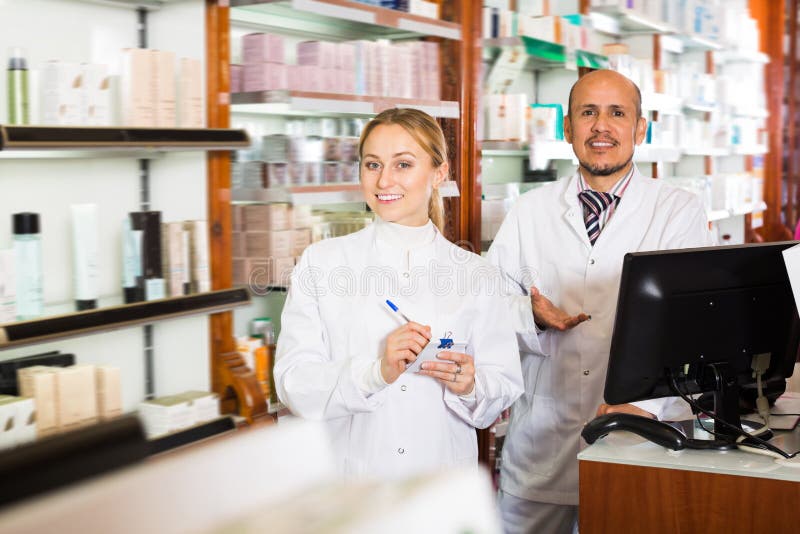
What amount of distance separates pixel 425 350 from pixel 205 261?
Answer: 95 centimetres

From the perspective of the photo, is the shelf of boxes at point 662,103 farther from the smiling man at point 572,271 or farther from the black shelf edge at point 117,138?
the black shelf edge at point 117,138

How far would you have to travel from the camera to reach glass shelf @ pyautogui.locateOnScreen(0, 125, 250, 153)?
2102 millimetres

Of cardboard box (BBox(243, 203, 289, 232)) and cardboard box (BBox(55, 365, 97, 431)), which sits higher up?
cardboard box (BBox(243, 203, 289, 232))

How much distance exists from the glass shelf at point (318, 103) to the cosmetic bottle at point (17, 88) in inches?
30.2

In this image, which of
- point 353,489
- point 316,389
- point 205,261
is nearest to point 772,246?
point 316,389

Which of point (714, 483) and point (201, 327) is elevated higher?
point (201, 327)

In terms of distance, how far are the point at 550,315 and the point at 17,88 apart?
5.27ft

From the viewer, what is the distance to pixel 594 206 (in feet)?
9.59

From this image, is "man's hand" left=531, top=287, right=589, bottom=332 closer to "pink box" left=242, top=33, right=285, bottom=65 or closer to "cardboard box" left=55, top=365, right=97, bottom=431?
"pink box" left=242, top=33, right=285, bottom=65

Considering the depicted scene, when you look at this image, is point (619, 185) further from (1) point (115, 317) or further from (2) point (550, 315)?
(1) point (115, 317)

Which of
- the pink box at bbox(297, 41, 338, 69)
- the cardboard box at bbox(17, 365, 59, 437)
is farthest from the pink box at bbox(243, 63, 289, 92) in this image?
the cardboard box at bbox(17, 365, 59, 437)

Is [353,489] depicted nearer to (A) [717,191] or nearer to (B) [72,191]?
(B) [72,191]

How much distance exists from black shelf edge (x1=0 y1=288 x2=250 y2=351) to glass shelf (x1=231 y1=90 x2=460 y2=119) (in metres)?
0.61

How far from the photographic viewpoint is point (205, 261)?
2734 mm
